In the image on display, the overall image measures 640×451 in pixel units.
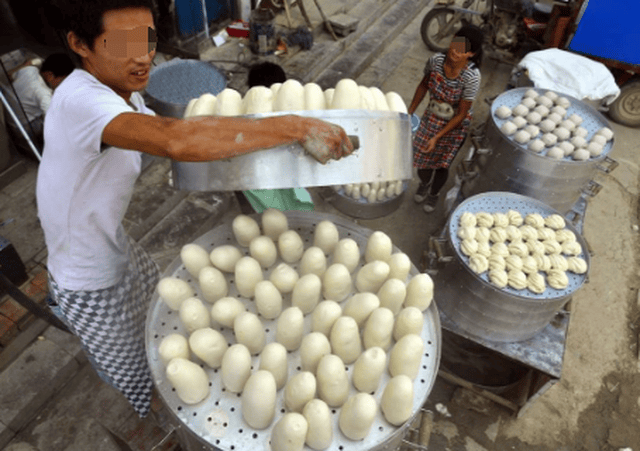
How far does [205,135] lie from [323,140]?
39 cm

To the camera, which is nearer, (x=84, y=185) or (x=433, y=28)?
(x=84, y=185)

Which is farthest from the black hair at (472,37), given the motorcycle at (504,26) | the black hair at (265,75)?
the motorcycle at (504,26)

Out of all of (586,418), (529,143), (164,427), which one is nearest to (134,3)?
(164,427)

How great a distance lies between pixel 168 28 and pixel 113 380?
468 centimetres

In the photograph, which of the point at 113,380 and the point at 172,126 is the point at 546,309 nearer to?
the point at 172,126

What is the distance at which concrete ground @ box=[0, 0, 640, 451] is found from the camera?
3029 mm

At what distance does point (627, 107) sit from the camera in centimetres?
639

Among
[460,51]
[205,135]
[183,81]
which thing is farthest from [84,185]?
[183,81]

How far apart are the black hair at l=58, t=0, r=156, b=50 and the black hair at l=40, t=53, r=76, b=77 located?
261 centimetres

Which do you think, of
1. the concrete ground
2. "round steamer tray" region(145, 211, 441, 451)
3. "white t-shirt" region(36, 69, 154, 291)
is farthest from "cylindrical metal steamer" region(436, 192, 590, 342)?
"white t-shirt" region(36, 69, 154, 291)

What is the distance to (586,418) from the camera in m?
3.45

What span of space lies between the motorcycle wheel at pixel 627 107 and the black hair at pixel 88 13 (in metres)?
7.11

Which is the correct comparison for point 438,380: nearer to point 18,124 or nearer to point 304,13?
point 18,124

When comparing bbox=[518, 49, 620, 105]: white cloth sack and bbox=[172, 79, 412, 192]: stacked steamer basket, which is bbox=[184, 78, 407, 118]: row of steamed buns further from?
bbox=[518, 49, 620, 105]: white cloth sack
